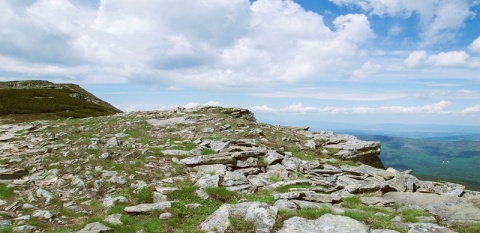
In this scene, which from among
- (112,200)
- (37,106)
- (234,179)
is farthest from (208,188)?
(37,106)

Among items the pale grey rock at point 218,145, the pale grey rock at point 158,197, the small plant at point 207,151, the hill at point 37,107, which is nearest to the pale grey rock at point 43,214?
the pale grey rock at point 158,197

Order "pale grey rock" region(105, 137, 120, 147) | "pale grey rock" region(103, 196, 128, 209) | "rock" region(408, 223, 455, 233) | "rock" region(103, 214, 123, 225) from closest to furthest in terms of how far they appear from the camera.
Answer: "rock" region(408, 223, 455, 233)
"rock" region(103, 214, 123, 225)
"pale grey rock" region(103, 196, 128, 209)
"pale grey rock" region(105, 137, 120, 147)

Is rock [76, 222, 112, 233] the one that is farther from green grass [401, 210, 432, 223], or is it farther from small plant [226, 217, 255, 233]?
green grass [401, 210, 432, 223]

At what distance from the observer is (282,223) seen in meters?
13.1

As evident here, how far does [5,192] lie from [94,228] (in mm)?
8071

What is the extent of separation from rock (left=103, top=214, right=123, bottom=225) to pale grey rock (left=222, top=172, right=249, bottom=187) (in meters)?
6.46

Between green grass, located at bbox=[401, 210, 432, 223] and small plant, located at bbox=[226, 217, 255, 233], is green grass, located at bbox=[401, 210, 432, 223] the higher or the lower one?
the higher one

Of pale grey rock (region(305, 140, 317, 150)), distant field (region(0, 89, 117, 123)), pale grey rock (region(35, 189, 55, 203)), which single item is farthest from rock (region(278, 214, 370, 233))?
distant field (region(0, 89, 117, 123))

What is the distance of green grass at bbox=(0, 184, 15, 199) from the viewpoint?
1713 centimetres

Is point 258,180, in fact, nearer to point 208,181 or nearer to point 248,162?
point 248,162

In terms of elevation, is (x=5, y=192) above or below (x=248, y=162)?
below

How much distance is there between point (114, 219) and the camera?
568 inches

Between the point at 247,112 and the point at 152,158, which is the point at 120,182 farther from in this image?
the point at 247,112

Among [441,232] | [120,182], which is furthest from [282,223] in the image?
[120,182]
